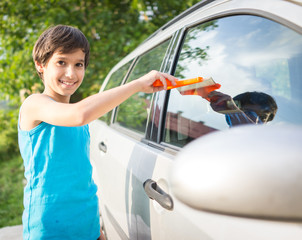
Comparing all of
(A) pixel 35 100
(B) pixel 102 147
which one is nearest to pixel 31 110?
(A) pixel 35 100

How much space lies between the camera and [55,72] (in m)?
1.39

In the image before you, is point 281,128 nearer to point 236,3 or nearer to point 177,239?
point 177,239

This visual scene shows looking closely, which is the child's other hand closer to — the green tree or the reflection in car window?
the reflection in car window

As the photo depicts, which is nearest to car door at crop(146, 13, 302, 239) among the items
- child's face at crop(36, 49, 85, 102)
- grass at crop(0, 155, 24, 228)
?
child's face at crop(36, 49, 85, 102)

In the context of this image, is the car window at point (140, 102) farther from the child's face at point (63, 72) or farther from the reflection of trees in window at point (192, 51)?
the child's face at point (63, 72)

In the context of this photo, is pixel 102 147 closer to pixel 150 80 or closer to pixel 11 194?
pixel 150 80

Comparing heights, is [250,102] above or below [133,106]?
above

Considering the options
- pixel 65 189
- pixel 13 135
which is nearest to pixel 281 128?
pixel 65 189

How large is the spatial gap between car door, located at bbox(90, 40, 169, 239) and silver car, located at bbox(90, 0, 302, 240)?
11 mm

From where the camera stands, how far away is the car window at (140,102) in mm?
2023

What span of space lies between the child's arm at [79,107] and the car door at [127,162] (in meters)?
0.42

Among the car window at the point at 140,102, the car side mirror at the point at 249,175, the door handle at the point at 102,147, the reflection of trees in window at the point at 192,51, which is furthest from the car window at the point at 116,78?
the car side mirror at the point at 249,175

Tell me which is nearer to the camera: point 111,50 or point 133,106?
point 133,106

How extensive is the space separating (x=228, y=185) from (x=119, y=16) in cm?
611
